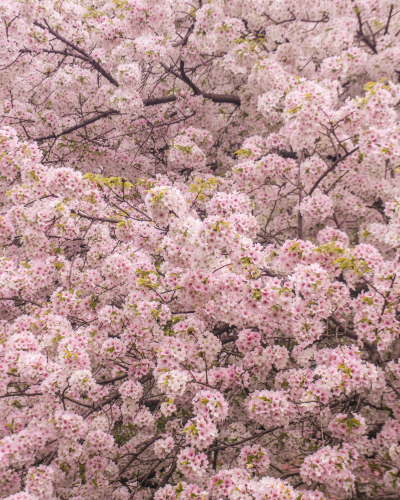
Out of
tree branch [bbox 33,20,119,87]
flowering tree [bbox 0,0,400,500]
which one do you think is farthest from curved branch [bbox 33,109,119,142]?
tree branch [bbox 33,20,119,87]

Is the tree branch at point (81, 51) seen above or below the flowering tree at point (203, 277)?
above

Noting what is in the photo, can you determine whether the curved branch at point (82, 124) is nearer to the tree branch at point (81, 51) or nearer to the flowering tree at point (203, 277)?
the flowering tree at point (203, 277)

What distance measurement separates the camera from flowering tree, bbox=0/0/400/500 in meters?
3.49

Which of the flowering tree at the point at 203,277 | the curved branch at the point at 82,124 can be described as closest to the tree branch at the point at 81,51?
the flowering tree at the point at 203,277

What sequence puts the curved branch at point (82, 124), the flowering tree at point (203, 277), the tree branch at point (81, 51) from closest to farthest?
the flowering tree at point (203, 277)
the tree branch at point (81, 51)
the curved branch at point (82, 124)

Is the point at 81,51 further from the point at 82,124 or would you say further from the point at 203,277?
the point at 203,277

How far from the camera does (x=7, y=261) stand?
4453 millimetres

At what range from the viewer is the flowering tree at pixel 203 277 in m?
3.49

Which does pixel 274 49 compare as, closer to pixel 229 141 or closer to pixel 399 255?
pixel 229 141

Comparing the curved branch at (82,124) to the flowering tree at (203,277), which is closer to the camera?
the flowering tree at (203,277)

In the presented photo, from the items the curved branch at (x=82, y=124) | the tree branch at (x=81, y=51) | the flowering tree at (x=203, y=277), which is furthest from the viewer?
the curved branch at (x=82, y=124)

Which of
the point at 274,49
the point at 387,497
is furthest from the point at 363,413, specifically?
the point at 274,49

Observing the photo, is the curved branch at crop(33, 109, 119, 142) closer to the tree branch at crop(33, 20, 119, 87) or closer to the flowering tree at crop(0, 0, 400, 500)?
the flowering tree at crop(0, 0, 400, 500)

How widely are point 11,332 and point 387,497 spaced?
4349 millimetres
